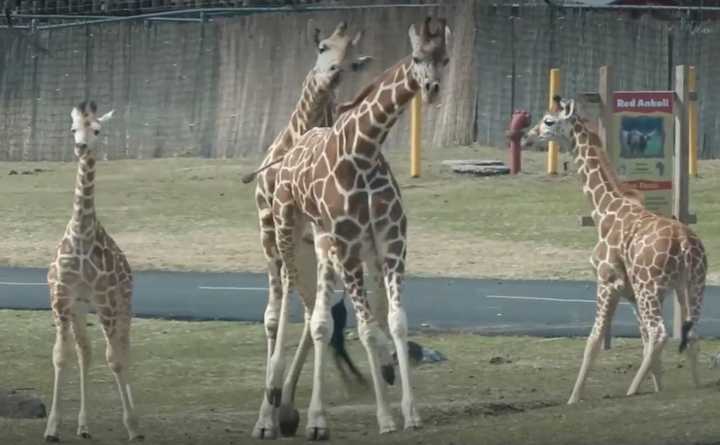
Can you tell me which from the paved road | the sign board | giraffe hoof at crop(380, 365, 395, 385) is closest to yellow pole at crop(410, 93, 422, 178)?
the paved road

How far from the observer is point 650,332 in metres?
13.5

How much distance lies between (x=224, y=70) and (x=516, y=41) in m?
5.67

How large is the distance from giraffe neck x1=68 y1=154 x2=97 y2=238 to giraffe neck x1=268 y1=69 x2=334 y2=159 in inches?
66.0

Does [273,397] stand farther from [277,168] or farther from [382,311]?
[277,168]

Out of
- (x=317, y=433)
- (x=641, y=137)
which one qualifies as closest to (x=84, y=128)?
(x=317, y=433)

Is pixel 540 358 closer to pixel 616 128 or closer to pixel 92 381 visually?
pixel 616 128

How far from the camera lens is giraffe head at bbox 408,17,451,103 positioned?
37.7 feet

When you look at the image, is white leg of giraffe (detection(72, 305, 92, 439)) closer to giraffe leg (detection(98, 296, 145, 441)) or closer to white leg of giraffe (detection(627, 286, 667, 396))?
giraffe leg (detection(98, 296, 145, 441))

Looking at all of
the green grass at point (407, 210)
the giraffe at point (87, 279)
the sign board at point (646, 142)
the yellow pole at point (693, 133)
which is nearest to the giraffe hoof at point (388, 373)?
the giraffe at point (87, 279)

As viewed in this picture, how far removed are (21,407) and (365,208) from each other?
293 centimetres

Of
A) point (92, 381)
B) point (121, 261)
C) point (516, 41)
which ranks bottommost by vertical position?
point (92, 381)

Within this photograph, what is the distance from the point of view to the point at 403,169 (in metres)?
31.3

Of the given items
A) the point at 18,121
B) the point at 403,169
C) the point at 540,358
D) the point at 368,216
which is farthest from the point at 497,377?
the point at 18,121

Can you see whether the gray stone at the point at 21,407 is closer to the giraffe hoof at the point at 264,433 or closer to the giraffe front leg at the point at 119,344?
the giraffe front leg at the point at 119,344
